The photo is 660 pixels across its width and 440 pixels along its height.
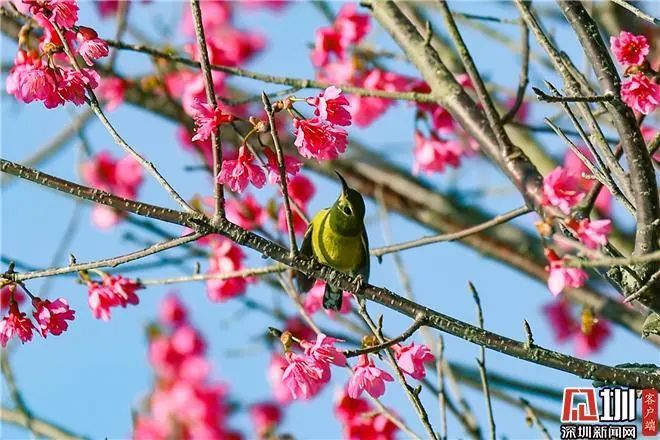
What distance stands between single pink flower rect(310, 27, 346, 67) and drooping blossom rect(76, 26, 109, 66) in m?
1.80

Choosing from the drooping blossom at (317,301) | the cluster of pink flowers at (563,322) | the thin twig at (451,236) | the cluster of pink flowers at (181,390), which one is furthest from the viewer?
the cluster of pink flowers at (181,390)

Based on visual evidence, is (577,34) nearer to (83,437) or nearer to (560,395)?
(560,395)

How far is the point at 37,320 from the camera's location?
7.69ft

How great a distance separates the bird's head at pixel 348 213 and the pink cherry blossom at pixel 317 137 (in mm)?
813

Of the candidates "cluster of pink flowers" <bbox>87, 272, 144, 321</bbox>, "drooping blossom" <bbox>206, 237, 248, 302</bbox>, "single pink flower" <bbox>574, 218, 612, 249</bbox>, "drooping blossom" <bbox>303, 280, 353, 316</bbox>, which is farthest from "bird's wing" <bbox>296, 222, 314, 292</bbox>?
"single pink flower" <bbox>574, 218, 612, 249</bbox>

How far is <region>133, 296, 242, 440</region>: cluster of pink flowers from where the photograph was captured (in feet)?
20.8

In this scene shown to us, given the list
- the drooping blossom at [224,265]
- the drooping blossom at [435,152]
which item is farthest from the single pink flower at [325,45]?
the drooping blossom at [224,265]

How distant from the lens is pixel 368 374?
2311 mm

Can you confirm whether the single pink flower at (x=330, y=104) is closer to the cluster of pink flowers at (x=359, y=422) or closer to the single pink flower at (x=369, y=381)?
the single pink flower at (x=369, y=381)

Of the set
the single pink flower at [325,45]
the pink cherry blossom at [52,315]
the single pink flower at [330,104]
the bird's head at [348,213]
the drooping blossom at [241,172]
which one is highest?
the single pink flower at [325,45]

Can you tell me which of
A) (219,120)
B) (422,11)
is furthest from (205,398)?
(219,120)

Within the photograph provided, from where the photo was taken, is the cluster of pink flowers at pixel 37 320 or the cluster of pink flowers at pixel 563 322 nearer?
the cluster of pink flowers at pixel 37 320

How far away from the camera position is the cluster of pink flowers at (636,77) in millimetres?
2361

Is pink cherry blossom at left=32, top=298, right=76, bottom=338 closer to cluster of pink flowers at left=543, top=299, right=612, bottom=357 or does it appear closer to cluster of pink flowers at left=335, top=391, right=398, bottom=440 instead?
cluster of pink flowers at left=335, top=391, right=398, bottom=440
